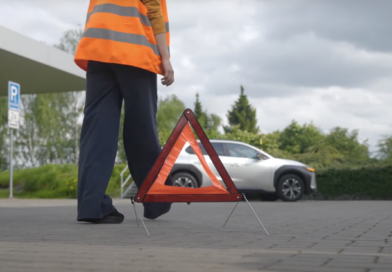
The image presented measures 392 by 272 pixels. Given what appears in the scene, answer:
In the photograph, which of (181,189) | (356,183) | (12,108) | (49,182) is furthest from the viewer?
(49,182)

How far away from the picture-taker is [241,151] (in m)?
16.6

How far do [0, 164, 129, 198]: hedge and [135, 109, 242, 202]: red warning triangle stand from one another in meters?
15.6

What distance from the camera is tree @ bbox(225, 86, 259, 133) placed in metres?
88.6

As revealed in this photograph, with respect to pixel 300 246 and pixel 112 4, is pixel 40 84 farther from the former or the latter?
pixel 300 246

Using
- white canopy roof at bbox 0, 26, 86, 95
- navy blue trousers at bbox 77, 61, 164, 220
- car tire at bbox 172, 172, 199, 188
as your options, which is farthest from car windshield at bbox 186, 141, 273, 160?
navy blue trousers at bbox 77, 61, 164, 220

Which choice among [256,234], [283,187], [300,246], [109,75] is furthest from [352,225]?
[283,187]

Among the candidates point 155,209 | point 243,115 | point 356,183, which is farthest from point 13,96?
point 243,115

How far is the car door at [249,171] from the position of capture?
1622 cm

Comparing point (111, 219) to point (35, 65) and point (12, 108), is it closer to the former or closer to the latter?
point (12, 108)

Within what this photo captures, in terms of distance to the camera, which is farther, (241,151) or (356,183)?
(356,183)

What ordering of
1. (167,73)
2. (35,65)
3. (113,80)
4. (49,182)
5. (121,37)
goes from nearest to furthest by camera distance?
1. (121,37)
2. (167,73)
3. (113,80)
4. (35,65)
5. (49,182)

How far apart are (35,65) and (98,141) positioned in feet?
53.5

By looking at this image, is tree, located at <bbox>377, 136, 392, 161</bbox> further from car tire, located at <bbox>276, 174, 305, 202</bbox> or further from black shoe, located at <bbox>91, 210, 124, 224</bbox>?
black shoe, located at <bbox>91, 210, 124, 224</bbox>

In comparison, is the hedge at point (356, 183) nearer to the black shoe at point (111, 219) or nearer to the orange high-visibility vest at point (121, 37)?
the black shoe at point (111, 219)
